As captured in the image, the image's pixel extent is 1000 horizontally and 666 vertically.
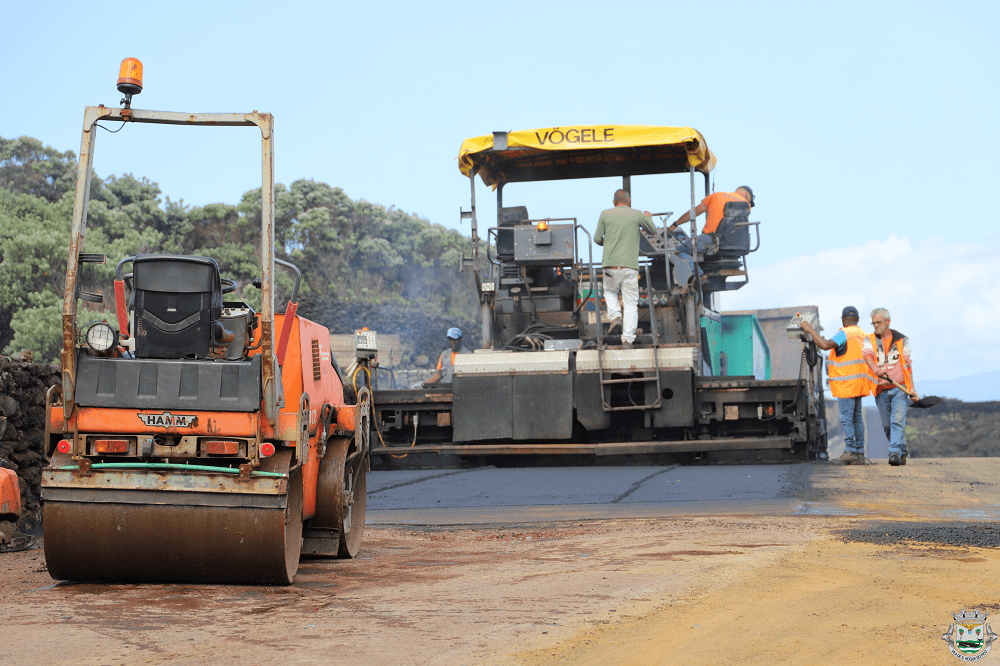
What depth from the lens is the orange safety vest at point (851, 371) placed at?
11.1 meters

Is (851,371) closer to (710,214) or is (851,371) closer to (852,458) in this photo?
(852,458)

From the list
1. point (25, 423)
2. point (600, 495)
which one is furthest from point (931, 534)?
point (25, 423)

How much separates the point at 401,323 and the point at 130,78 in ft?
81.9

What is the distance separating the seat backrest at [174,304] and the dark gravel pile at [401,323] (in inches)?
898

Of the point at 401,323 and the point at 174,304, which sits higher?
the point at 401,323

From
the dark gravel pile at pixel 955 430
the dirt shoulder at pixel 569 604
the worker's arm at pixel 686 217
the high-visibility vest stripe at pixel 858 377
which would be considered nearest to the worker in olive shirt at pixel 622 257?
the worker's arm at pixel 686 217

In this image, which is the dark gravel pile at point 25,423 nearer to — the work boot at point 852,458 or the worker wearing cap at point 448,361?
the worker wearing cap at point 448,361

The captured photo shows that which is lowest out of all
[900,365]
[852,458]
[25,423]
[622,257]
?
[852,458]

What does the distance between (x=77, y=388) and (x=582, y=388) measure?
732 cm

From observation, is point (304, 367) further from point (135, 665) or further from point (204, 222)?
point (204, 222)

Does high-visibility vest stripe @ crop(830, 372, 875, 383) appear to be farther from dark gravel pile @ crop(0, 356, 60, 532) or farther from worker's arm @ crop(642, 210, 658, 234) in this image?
dark gravel pile @ crop(0, 356, 60, 532)

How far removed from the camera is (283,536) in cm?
450

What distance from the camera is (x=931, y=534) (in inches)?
227

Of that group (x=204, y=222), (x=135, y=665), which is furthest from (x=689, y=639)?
(x=204, y=222)
